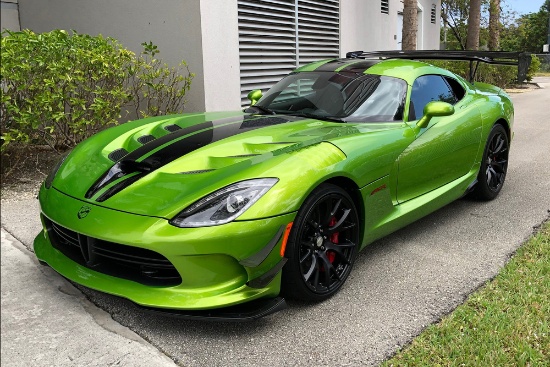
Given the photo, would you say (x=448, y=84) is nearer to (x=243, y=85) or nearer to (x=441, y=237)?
(x=441, y=237)

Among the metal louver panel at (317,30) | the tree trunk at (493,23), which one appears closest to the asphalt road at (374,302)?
the metal louver panel at (317,30)

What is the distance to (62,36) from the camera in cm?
577

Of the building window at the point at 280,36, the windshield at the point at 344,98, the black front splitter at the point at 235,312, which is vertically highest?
the building window at the point at 280,36

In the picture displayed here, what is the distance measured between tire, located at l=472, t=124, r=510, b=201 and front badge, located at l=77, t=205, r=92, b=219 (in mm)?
3603

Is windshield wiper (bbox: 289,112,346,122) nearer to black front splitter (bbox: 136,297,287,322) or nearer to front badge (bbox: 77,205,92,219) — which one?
black front splitter (bbox: 136,297,287,322)

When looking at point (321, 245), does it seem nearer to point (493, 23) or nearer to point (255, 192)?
point (255, 192)

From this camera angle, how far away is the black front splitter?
8.64 ft

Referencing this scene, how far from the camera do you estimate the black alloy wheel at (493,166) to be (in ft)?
16.5

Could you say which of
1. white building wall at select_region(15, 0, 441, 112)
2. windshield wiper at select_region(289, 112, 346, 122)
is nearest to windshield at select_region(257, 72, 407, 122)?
windshield wiper at select_region(289, 112, 346, 122)

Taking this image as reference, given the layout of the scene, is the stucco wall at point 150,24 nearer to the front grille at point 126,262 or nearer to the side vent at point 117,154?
the side vent at point 117,154

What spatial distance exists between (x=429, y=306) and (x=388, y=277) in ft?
1.50

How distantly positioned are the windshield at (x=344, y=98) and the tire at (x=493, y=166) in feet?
4.47

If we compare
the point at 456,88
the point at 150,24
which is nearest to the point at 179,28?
the point at 150,24

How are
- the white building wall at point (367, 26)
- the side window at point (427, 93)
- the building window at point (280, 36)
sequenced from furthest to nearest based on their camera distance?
the white building wall at point (367, 26) → the building window at point (280, 36) → the side window at point (427, 93)
